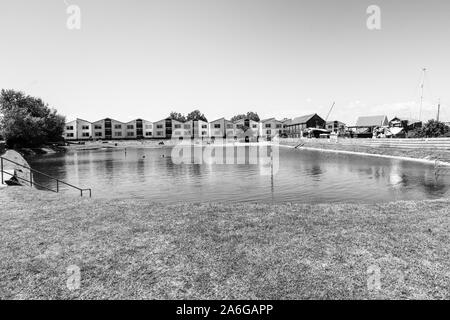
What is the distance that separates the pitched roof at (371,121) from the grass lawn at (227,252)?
119003mm

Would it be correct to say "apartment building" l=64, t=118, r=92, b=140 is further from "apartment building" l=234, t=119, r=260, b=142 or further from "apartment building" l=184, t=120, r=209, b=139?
"apartment building" l=234, t=119, r=260, b=142

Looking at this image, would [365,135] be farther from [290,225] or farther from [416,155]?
[290,225]

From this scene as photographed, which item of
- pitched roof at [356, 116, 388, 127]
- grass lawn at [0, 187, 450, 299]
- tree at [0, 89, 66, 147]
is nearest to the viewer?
grass lawn at [0, 187, 450, 299]

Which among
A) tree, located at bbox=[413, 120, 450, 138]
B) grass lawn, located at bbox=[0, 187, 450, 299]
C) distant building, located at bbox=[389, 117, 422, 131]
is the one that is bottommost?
grass lawn, located at bbox=[0, 187, 450, 299]

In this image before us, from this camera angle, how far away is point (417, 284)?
606 centimetres

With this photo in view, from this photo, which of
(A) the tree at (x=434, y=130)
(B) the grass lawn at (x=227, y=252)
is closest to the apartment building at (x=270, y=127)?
(A) the tree at (x=434, y=130)

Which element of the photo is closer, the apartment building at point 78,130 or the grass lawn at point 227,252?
the grass lawn at point 227,252

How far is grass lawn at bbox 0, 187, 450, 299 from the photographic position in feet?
19.7

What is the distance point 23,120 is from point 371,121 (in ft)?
405

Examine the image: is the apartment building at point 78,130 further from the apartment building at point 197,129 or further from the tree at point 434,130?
the tree at point 434,130

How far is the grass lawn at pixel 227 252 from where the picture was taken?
19.7ft

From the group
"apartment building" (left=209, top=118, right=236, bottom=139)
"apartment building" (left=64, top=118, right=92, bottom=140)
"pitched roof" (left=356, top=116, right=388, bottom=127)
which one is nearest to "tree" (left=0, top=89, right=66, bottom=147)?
"apartment building" (left=64, top=118, right=92, bottom=140)

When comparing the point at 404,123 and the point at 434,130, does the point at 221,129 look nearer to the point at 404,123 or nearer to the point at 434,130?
the point at 404,123

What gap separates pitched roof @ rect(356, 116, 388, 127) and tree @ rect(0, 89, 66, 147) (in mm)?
119454
